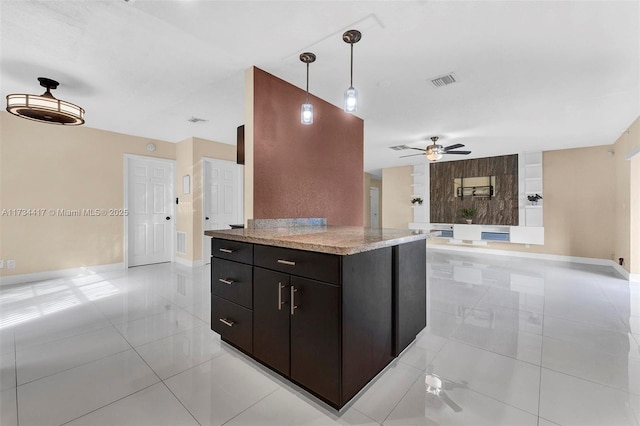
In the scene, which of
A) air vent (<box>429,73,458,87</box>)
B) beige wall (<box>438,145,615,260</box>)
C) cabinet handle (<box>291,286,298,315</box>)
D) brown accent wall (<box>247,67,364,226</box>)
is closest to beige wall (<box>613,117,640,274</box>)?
→ beige wall (<box>438,145,615,260</box>)

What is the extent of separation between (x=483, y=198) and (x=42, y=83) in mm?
8617

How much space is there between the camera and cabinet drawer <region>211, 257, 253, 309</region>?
194 cm

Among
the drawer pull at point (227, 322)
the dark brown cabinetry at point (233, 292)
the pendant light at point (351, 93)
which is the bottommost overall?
the drawer pull at point (227, 322)

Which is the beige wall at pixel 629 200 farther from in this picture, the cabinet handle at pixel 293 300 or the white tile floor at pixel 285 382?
the cabinet handle at pixel 293 300

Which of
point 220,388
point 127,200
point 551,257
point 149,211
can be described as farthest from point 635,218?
point 127,200

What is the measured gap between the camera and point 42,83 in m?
3.13

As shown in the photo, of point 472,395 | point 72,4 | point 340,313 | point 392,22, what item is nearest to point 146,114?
point 72,4

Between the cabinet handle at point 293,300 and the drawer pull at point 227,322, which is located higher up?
the cabinet handle at point 293,300

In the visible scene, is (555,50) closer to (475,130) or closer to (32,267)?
(475,130)

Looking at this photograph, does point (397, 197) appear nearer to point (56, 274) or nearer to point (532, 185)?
point (532, 185)

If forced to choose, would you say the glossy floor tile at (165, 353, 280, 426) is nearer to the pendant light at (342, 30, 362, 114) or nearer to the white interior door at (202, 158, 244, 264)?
the pendant light at (342, 30, 362, 114)

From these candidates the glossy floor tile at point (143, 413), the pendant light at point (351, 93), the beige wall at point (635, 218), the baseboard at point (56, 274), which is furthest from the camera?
the beige wall at point (635, 218)

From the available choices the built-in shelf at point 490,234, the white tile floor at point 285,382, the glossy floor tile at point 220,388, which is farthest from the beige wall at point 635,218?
the glossy floor tile at point 220,388

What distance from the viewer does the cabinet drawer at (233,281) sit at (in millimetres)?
1939
